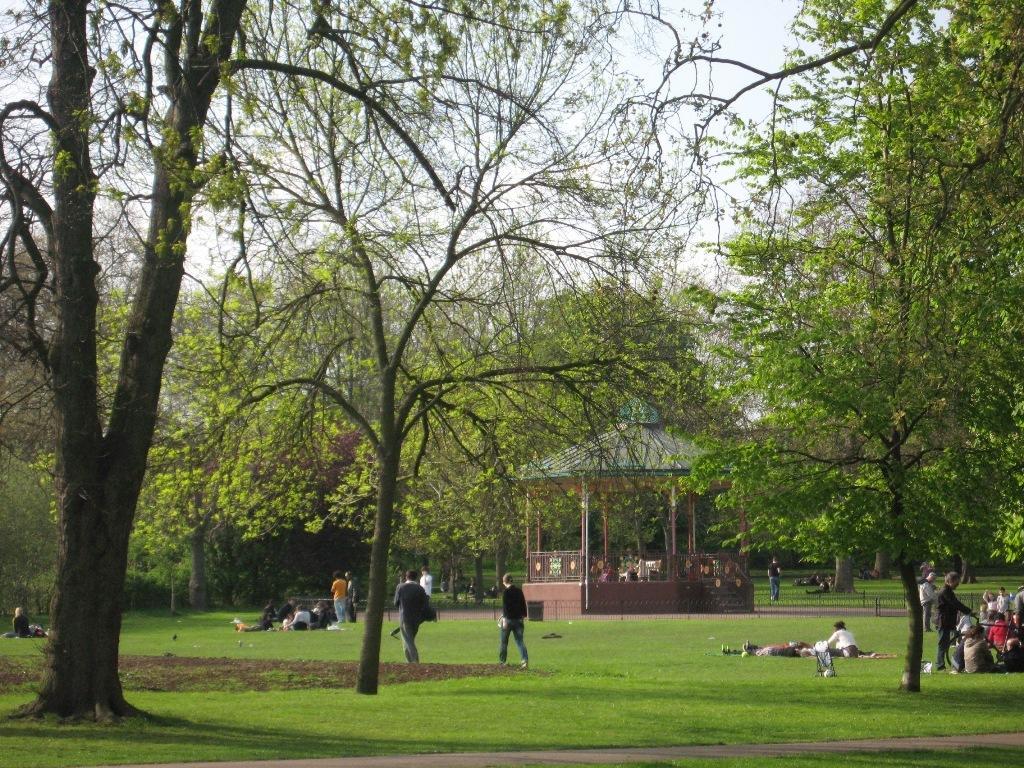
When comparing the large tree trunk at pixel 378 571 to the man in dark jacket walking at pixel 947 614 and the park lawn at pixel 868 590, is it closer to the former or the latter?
the man in dark jacket walking at pixel 947 614

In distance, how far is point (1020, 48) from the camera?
34.1 ft

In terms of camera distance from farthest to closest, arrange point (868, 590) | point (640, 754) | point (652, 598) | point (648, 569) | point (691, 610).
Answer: point (868, 590), point (648, 569), point (652, 598), point (691, 610), point (640, 754)

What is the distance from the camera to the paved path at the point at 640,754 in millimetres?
11477

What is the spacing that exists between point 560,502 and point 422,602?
11.8 feet

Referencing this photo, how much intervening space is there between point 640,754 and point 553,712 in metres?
3.77

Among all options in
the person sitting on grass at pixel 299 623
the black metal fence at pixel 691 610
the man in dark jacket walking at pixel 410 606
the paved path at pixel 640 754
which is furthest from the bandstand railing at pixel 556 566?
the paved path at pixel 640 754

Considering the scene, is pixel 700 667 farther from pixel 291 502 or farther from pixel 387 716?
pixel 387 716

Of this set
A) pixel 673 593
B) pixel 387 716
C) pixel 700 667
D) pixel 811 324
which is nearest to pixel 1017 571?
pixel 673 593

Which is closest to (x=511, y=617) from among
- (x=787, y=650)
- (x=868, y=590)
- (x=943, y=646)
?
(x=787, y=650)

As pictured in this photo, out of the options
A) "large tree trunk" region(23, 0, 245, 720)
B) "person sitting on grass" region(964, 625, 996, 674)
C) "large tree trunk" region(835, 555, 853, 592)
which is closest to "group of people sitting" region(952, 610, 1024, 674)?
"person sitting on grass" region(964, 625, 996, 674)

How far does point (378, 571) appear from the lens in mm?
18922

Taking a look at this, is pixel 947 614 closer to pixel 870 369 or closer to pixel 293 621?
pixel 870 369

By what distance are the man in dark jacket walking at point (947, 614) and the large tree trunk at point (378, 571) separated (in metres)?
9.78

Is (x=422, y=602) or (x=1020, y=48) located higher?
(x=1020, y=48)
